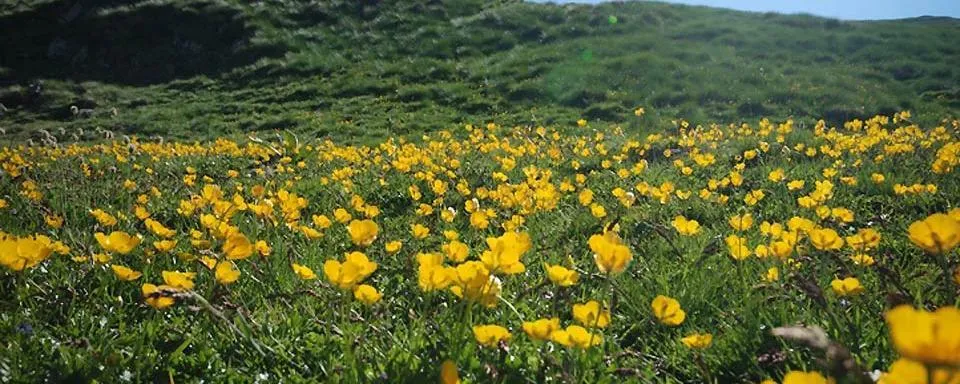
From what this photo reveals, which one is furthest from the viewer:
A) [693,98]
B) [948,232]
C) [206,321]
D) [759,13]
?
[759,13]

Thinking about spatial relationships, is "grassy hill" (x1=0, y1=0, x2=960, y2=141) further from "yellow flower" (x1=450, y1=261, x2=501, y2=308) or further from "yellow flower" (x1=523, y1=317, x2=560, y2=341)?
"yellow flower" (x1=523, y1=317, x2=560, y2=341)

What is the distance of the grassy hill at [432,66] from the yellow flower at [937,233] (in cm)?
1435

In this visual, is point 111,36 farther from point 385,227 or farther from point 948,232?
point 948,232

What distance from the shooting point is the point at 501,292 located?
2842 millimetres

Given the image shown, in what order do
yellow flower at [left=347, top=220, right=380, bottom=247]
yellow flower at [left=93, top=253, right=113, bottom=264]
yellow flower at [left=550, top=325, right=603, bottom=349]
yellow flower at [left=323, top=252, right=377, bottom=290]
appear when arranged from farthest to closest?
1. yellow flower at [left=93, top=253, right=113, bottom=264]
2. yellow flower at [left=347, top=220, right=380, bottom=247]
3. yellow flower at [left=323, top=252, right=377, bottom=290]
4. yellow flower at [left=550, top=325, right=603, bottom=349]

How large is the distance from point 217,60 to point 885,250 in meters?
28.8

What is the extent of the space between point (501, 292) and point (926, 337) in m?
2.01

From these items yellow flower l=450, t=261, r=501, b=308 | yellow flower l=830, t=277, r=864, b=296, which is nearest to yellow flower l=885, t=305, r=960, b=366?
yellow flower l=450, t=261, r=501, b=308

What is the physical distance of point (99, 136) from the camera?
18.8 m

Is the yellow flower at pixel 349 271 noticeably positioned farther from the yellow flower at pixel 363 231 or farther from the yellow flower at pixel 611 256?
the yellow flower at pixel 611 256

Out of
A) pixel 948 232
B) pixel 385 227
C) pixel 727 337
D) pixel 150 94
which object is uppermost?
pixel 948 232

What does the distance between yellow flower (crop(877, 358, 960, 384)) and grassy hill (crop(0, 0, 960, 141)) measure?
15.1m

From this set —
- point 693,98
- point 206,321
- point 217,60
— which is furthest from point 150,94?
point 206,321

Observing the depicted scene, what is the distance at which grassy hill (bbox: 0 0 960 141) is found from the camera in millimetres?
17938
